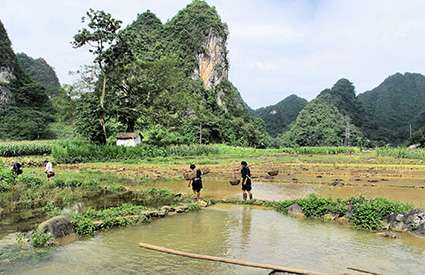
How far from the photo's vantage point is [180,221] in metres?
14.3

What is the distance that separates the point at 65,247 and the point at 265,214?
702cm

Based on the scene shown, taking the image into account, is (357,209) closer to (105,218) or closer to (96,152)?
(105,218)

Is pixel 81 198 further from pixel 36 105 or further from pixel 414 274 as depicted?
pixel 36 105

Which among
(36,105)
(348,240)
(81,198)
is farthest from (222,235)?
(36,105)

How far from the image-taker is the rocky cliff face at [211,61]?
9231 centimetres

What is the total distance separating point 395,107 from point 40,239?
135m

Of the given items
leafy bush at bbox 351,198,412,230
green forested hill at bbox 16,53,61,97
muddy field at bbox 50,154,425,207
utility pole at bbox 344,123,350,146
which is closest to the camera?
leafy bush at bbox 351,198,412,230

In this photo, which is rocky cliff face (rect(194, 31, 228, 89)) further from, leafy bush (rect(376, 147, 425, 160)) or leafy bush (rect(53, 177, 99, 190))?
leafy bush (rect(53, 177, 99, 190))

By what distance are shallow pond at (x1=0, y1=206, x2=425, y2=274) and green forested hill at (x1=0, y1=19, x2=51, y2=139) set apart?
60.9 metres

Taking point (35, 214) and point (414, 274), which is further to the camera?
point (35, 214)

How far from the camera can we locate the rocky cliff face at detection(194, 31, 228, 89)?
92312 millimetres

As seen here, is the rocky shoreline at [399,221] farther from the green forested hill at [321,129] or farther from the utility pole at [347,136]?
the utility pole at [347,136]


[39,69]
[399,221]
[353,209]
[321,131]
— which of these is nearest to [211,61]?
[321,131]

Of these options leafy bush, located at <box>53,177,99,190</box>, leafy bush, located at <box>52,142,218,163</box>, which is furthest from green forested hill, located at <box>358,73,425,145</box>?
leafy bush, located at <box>53,177,99,190</box>
